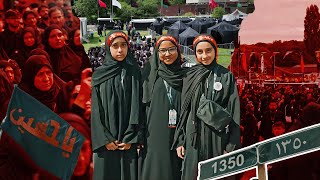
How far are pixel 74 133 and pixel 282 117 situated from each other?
6.03 feet

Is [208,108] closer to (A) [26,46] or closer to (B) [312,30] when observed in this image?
(B) [312,30]

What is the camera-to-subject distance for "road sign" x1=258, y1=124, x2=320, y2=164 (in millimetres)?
3531

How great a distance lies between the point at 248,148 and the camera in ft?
11.7

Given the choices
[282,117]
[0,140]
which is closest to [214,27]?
[282,117]

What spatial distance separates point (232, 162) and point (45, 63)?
1.85m

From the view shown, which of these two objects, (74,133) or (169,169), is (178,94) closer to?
(169,169)

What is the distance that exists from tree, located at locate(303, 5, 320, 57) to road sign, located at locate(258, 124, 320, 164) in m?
0.67

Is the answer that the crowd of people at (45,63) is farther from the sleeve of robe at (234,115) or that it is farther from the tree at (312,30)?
the tree at (312,30)

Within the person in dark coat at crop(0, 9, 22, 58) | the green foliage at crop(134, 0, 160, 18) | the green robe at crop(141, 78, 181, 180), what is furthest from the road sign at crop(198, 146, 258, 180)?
the person in dark coat at crop(0, 9, 22, 58)

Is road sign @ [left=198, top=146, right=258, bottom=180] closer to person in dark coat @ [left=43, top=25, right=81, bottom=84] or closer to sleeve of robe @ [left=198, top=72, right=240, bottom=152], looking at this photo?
sleeve of robe @ [left=198, top=72, right=240, bottom=152]

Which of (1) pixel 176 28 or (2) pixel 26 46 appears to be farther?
(2) pixel 26 46

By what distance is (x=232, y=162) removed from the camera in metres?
3.56

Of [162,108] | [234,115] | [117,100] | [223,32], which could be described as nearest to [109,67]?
[117,100]

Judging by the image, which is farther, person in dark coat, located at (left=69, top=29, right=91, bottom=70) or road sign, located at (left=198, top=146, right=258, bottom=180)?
person in dark coat, located at (left=69, top=29, right=91, bottom=70)
